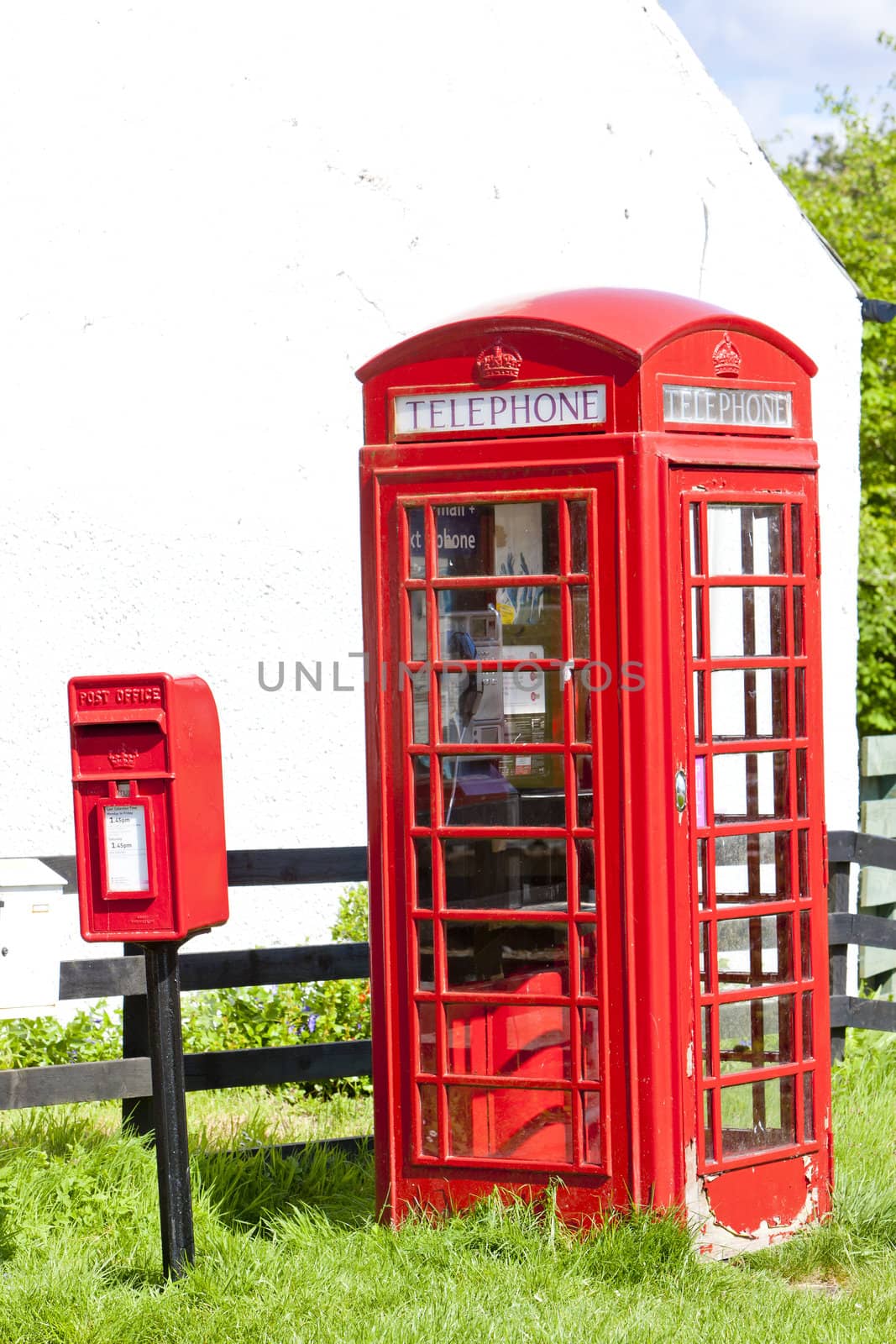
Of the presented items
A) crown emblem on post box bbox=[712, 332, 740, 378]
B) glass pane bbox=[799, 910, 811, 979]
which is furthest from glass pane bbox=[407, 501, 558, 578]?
glass pane bbox=[799, 910, 811, 979]

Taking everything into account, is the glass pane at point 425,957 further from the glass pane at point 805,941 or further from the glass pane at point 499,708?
the glass pane at point 805,941

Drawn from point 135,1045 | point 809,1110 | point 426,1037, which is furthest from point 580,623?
point 135,1045

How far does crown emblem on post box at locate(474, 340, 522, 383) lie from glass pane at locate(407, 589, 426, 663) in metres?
0.65

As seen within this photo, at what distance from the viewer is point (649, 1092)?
4.14m

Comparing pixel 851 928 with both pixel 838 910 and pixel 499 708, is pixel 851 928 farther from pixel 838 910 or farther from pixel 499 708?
pixel 499 708

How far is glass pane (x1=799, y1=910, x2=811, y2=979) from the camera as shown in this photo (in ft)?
15.0

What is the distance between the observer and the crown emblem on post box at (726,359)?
433cm

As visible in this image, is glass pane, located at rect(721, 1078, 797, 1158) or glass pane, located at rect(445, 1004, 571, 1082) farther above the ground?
glass pane, located at rect(445, 1004, 571, 1082)

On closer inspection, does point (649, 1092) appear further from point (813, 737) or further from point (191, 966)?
point (191, 966)

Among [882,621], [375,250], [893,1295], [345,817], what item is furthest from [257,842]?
[882,621]

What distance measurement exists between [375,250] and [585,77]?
1.73 m

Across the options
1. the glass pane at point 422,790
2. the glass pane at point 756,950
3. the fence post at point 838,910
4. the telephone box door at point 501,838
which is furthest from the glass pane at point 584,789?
the fence post at point 838,910

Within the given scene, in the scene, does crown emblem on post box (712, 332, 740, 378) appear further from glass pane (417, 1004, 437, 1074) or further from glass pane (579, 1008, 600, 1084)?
Answer: glass pane (417, 1004, 437, 1074)

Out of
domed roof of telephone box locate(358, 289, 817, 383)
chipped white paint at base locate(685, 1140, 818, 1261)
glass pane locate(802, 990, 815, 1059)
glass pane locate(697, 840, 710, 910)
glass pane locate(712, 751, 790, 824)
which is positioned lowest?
chipped white paint at base locate(685, 1140, 818, 1261)
